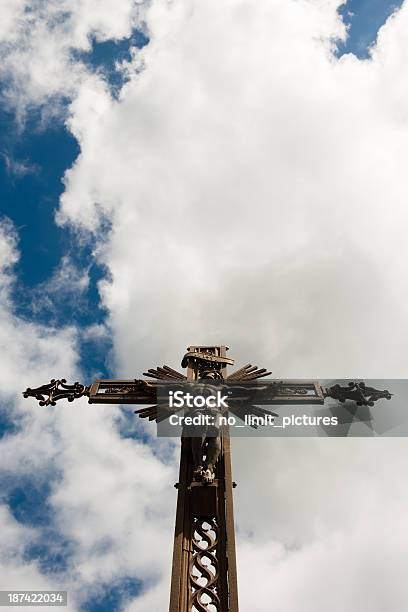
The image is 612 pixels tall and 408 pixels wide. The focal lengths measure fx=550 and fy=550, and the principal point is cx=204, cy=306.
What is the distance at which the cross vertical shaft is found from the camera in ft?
18.3

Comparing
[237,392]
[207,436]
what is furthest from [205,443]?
[237,392]

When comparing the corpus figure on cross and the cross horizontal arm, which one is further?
the cross horizontal arm

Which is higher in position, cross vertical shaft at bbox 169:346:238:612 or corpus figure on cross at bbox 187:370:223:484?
corpus figure on cross at bbox 187:370:223:484

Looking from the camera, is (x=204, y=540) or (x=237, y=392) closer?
(x=204, y=540)

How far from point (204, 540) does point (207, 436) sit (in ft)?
3.92

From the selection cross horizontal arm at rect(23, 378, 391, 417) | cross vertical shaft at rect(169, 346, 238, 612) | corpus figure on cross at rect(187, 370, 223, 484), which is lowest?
cross vertical shaft at rect(169, 346, 238, 612)

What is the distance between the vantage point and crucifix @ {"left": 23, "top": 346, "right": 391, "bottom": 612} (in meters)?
A: 5.74

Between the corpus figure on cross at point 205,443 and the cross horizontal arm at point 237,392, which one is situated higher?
the cross horizontal arm at point 237,392

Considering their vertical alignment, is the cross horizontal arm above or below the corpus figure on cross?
above

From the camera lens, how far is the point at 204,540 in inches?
244

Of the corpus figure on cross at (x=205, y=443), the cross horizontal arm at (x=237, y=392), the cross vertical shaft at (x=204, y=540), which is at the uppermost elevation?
the cross horizontal arm at (x=237, y=392)

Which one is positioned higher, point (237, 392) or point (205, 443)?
point (237, 392)

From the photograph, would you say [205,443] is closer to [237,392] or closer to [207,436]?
[207,436]

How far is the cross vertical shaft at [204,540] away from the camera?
559 cm
